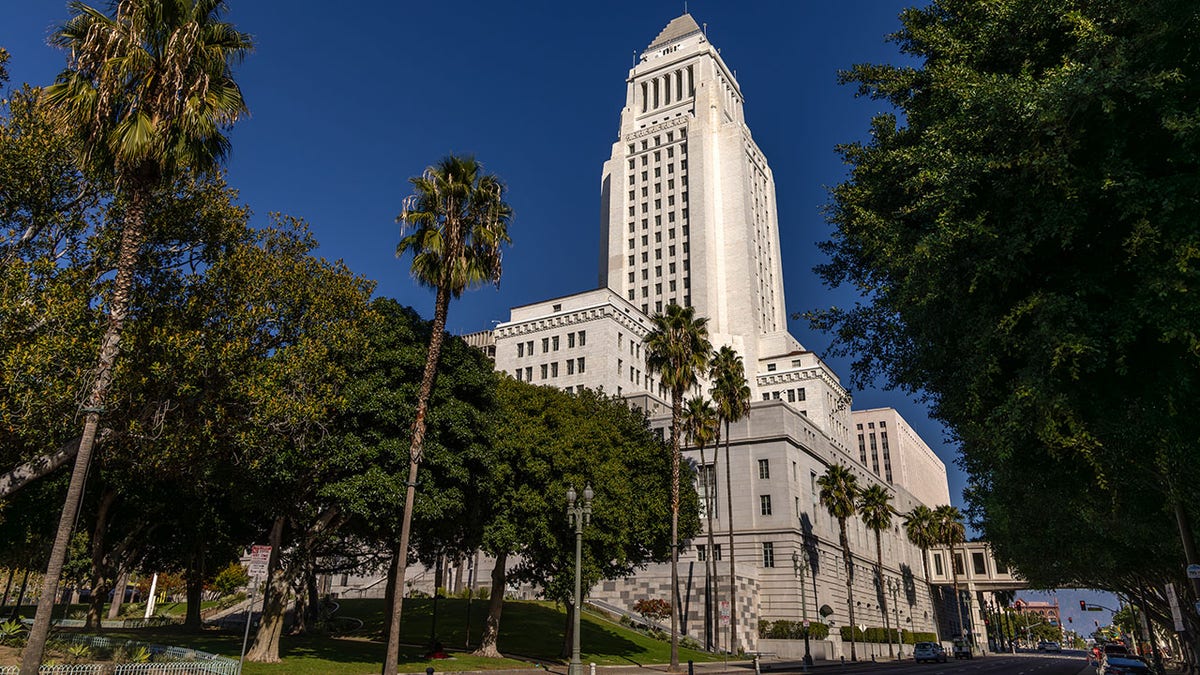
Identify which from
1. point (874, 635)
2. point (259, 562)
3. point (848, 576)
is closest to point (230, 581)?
point (848, 576)

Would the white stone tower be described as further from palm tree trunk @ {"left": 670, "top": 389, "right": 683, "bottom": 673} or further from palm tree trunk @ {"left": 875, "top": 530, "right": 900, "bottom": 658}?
palm tree trunk @ {"left": 670, "top": 389, "right": 683, "bottom": 673}

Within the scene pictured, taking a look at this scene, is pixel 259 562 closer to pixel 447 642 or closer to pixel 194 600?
pixel 447 642

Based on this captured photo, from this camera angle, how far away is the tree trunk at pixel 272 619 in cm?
2466

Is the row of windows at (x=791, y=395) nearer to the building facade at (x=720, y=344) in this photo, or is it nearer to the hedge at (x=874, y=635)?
the building facade at (x=720, y=344)

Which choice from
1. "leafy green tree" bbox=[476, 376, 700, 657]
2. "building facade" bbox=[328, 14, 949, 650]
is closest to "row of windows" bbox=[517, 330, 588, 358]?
"building facade" bbox=[328, 14, 949, 650]

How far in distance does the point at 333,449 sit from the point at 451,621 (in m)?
25.4

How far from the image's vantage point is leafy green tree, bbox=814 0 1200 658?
472 inches

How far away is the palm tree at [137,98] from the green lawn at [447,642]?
12.7 m

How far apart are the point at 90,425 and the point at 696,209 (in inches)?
4075

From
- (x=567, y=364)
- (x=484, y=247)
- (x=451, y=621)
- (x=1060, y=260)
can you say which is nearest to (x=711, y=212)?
(x=567, y=364)

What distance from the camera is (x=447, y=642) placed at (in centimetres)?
3925

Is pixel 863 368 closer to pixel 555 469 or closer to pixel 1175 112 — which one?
pixel 1175 112

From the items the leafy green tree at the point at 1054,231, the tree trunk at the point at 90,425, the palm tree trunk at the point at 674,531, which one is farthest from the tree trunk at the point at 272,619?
the leafy green tree at the point at 1054,231

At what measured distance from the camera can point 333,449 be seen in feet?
83.6
